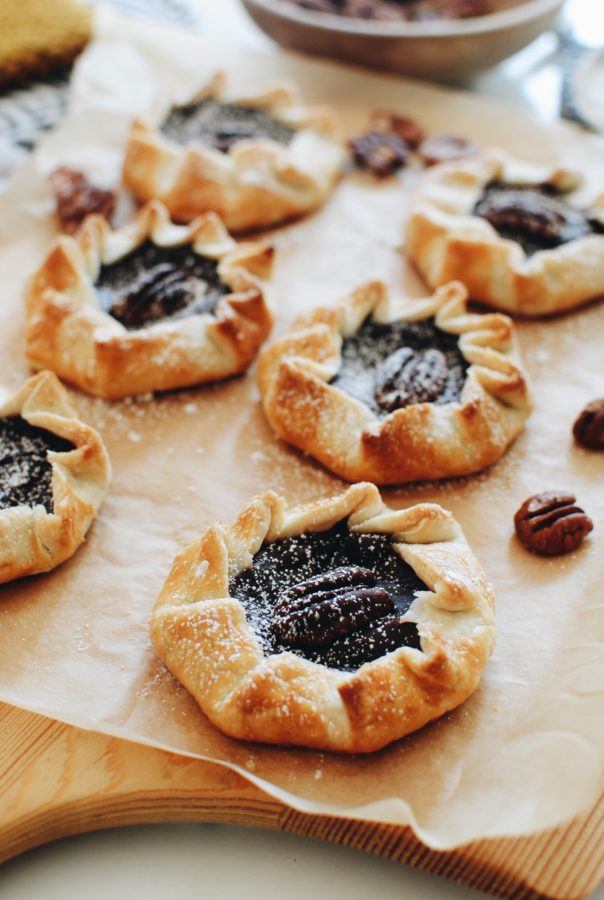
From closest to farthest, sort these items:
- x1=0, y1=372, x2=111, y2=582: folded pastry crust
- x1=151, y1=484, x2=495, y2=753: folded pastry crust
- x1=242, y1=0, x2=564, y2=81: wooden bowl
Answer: x1=151, y1=484, x2=495, y2=753: folded pastry crust → x1=0, y1=372, x2=111, y2=582: folded pastry crust → x1=242, y1=0, x2=564, y2=81: wooden bowl

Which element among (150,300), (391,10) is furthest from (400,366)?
(391,10)

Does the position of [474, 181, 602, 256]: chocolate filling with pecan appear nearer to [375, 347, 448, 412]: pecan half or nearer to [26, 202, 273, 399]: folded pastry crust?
[375, 347, 448, 412]: pecan half

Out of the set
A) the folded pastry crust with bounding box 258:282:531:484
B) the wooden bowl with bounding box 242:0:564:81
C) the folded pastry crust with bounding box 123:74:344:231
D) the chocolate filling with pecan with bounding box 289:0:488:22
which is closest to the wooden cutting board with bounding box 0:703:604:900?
the folded pastry crust with bounding box 258:282:531:484

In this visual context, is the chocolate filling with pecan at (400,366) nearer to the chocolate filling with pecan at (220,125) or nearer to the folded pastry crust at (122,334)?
the folded pastry crust at (122,334)

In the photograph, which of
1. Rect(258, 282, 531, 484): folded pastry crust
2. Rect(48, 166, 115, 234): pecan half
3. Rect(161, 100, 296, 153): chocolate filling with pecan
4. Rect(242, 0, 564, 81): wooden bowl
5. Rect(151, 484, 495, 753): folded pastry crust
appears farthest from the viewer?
Rect(242, 0, 564, 81): wooden bowl

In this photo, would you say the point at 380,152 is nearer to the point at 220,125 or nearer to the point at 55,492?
the point at 220,125

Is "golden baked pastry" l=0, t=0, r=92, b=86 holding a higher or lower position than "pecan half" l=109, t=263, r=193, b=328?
higher

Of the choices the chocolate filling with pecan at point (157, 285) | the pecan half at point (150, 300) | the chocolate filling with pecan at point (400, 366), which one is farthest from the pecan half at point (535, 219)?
the pecan half at point (150, 300)
